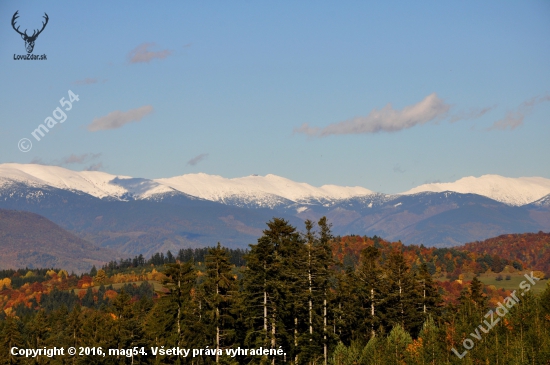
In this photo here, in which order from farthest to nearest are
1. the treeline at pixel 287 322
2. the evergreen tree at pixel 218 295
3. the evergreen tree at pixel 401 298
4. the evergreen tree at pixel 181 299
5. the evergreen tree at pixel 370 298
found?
the evergreen tree at pixel 401 298
the evergreen tree at pixel 370 298
the evergreen tree at pixel 181 299
the evergreen tree at pixel 218 295
the treeline at pixel 287 322

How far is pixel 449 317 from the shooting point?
9669 cm

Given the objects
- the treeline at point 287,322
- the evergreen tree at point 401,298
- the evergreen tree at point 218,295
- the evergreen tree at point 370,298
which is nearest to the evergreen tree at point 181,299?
the treeline at point 287,322

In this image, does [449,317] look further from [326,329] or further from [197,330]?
[197,330]

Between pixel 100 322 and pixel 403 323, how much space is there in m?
42.2

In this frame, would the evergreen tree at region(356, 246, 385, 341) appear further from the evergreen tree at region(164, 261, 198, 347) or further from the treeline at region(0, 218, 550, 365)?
the evergreen tree at region(164, 261, 198, 347)

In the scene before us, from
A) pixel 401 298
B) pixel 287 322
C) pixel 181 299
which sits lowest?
pixel 287 322

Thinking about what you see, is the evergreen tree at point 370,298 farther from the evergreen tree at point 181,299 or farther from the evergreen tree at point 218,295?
the evergreen tree at point 181,299

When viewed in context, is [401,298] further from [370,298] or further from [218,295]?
[218,295]

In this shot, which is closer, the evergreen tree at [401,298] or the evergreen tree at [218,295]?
the evergreen tree at [218,295]

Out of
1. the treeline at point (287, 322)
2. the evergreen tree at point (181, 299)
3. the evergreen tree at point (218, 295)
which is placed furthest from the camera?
the evergreen tree at point (181, 299)

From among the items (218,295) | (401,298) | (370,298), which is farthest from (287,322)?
(401,298)

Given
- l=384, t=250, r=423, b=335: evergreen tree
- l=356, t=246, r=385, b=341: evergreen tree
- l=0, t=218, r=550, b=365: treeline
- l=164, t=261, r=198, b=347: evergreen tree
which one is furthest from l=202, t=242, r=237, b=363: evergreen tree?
l=384, t=250, r=423, b=335: evergreen tree

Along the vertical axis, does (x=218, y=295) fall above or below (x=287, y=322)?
above

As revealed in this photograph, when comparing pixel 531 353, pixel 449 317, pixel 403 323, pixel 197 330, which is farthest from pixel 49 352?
pixel 531 353
